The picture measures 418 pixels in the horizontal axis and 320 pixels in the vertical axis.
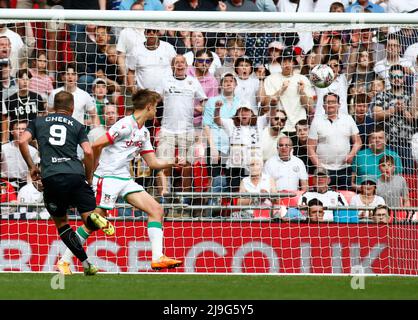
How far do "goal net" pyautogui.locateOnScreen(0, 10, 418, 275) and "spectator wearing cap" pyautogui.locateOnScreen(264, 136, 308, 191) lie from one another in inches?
0.6

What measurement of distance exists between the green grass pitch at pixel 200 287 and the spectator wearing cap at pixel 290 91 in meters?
2.81

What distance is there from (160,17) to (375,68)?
323 centimetres

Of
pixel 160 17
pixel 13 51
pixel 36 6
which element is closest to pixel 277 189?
pixel 160 17

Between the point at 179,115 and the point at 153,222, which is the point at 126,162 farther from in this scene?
the point at 179,115

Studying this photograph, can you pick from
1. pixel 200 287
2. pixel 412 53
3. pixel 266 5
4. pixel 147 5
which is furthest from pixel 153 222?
pixel 266 5

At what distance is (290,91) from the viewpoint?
573 inches

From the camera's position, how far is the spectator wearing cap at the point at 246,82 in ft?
47.1

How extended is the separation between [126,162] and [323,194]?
10.3 feet

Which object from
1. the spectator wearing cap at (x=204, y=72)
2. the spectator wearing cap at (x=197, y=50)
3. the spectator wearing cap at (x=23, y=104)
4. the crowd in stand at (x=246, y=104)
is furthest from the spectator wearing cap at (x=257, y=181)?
the spectator wearing cap at (x=23, y=104)

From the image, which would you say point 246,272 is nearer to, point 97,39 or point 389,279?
point 389,279

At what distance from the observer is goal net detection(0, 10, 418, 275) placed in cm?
1362

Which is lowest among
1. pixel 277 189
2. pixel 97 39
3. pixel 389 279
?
pixel 389 279

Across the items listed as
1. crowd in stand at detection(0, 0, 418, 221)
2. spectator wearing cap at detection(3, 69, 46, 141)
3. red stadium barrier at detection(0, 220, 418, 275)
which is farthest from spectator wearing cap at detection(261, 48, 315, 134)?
spectator wearing cap at detection(3, 69, 46, 141)

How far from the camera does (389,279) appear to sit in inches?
475
